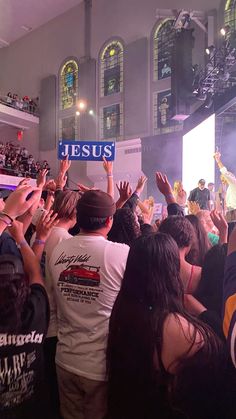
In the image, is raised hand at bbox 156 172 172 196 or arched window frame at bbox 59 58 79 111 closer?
raised hand at bbox 156 172 172 196

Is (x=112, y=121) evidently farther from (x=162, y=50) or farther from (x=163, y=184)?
(x=163, y=184)

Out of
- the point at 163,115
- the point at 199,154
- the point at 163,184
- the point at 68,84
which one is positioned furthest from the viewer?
the point at 68,84

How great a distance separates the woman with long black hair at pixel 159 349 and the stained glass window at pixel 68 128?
600 inches

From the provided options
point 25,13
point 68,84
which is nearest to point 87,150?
point 68,84

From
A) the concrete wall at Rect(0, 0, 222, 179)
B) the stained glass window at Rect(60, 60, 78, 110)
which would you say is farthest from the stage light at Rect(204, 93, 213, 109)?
the stained glass window at Rect(60, 60, 78, 110)

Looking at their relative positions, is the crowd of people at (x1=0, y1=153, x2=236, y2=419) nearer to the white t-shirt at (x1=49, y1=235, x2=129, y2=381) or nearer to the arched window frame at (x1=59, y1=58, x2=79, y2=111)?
the white t-shirt at (x1=49, y1=235, x2=129, y2=381)

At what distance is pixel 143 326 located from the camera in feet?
4.27

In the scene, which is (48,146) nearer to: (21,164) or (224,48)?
(21,164)

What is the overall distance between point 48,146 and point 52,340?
15.5 m

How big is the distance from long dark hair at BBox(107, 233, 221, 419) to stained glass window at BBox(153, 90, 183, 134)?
11742 mm

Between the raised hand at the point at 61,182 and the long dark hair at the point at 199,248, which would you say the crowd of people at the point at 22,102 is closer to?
the raised hand at the point at 61,182

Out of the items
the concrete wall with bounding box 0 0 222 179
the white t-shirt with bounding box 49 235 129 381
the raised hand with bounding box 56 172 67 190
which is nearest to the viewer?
the white t-shirt with bounding box 49 235 129 381

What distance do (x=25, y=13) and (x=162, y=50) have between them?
6728mm

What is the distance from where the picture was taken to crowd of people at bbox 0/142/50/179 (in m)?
14.4
